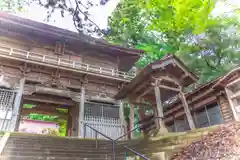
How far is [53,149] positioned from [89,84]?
291 inches

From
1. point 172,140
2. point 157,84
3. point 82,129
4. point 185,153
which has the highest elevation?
point 157,84

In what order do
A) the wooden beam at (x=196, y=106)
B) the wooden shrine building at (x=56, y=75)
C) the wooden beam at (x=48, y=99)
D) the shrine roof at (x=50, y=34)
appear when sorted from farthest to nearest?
the wooden beam at (x=48, y=99), the shrine roof at (x=50, y=34), the wooden beam at (x=196, y=106), the wooden shrine building at (x=56, y=75)

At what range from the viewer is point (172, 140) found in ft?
24.9

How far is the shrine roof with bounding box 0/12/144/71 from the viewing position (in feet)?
46.0

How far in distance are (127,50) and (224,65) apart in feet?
32.6

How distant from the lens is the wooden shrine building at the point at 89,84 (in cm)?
1110

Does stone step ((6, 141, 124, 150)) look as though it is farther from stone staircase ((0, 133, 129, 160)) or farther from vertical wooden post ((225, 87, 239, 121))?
vertical wooden post ((225, 87, 239, 121))

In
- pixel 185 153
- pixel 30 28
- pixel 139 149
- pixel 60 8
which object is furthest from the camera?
pixel 30 28

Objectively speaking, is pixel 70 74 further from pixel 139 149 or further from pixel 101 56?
pixel 139 149

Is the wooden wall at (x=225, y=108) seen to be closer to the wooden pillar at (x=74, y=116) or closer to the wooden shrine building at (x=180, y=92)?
the wooden shrine building at (x=180, y=92)

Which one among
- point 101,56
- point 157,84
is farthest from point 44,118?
point 157,84

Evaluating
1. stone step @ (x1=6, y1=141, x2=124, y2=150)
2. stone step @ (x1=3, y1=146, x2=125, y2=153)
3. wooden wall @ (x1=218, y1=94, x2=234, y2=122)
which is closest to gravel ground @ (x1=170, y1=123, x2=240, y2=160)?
stone step @ (x1=3, y1=146, x2=125, y2=153)

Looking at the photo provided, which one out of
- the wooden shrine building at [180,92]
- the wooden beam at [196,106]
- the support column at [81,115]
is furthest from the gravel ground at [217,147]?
the support column at [81,115]

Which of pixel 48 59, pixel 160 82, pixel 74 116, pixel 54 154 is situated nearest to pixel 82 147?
pixel 54 154
